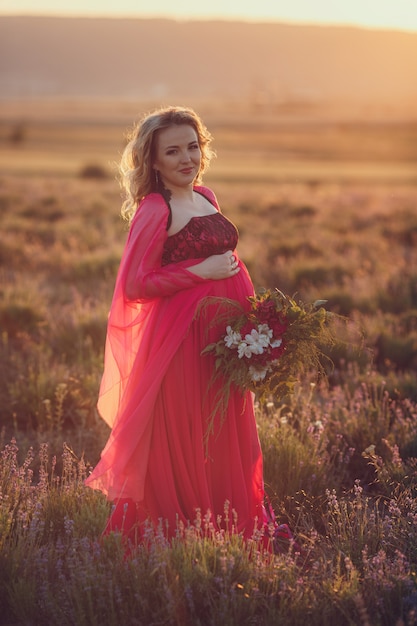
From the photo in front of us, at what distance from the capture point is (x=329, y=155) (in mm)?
55969

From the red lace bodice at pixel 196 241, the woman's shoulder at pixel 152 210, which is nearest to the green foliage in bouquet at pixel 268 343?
the red lace bodice at pixel 196 241

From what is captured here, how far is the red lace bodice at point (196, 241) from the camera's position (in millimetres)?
4078

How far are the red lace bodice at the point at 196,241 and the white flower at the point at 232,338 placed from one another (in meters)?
0.45

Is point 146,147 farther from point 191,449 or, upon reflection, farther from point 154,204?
point 191,449

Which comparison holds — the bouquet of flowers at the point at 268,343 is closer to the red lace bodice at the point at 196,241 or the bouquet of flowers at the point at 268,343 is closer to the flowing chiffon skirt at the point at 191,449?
the flowing chiffon skirt at the point at 191,449

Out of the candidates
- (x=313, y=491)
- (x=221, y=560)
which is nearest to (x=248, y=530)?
(x=313, y=491)

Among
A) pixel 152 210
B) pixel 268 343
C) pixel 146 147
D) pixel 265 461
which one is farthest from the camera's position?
pixel 265 461

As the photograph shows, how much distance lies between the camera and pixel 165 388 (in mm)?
4078

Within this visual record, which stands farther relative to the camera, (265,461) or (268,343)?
(265,461)

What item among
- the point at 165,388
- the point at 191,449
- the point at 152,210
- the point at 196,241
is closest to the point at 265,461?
the point at 191,449

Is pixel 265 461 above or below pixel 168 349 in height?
below

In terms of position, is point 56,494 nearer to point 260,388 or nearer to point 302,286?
point 260,388

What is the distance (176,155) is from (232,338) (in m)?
0.99

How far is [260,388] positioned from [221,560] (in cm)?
95
